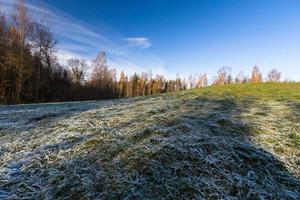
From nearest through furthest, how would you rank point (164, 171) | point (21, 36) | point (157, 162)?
1. point (164, 171)
2. point (157, 162)
3. point (21, 36)

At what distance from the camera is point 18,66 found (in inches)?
777

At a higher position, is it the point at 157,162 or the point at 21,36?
the point at 21,36

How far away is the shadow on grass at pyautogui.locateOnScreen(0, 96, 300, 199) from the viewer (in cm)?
271

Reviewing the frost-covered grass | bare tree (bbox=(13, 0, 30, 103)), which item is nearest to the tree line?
bare tree (bbox=(13, 0, 30, 103))

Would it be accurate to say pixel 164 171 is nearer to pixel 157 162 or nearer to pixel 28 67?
pixel 157 162

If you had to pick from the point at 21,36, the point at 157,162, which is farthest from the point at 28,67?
the point at 157,162

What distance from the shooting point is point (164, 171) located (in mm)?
3039

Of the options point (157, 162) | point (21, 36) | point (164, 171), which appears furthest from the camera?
point (21, 36)

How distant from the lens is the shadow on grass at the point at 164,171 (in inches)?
107

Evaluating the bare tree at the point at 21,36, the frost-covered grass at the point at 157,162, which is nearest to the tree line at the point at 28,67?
the bare tree at the point at 21,36

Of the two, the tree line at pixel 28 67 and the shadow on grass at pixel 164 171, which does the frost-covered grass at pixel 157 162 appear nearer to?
the shadow on grass at pixel 164 171

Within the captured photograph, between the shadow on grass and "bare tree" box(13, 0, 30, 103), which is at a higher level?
"bare tree" box(13, 0, 30, 103)

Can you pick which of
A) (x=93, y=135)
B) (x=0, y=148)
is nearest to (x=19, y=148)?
(x=0, y=148)

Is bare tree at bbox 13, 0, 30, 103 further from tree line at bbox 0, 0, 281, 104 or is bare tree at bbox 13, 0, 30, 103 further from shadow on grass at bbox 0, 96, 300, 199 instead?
shadow on grass at bbox 0, 96, 300, 199
